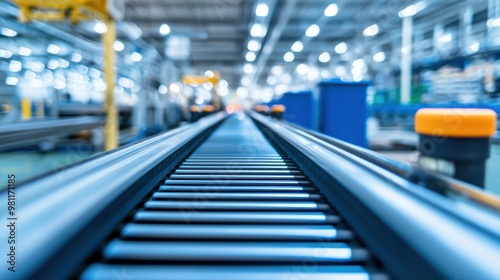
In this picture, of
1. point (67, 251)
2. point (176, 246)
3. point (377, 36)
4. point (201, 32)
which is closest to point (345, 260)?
point (176, 246)

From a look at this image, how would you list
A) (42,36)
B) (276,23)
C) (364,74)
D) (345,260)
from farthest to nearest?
(364,74), (276,23), (42,36), (345,260)

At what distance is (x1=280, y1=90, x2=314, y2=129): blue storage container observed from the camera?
6711 mm

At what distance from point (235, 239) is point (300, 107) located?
5922mm

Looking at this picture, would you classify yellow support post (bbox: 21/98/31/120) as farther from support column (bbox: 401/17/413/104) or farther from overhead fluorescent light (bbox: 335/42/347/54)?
overhead fluorescent light (bbox: 335/42/347/54)

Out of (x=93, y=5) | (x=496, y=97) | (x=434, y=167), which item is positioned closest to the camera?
(x=434, y=167)

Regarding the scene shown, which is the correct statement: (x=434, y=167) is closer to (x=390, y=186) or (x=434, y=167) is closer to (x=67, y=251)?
(x=390, y=186)

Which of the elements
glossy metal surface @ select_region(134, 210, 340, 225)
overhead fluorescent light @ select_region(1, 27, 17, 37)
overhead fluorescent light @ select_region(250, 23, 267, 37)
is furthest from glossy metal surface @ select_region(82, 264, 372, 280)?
overhead fluorescent light @ select_region(250, 23, 267, 37)

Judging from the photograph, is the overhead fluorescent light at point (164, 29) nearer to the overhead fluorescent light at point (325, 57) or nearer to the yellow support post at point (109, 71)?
the yellow support post at point (109, 71)

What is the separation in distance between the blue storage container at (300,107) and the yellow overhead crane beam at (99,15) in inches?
140

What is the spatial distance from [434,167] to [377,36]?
50.3 feet

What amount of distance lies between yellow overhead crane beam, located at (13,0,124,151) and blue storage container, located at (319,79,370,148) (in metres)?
2.95

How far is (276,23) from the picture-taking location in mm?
12570

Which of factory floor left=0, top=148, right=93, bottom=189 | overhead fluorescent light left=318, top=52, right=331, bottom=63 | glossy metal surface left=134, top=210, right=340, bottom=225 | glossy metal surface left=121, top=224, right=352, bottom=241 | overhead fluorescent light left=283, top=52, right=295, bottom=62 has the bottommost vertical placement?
factory floor left=0, top=148, right=93, bottom=189

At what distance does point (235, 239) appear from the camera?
120cm
